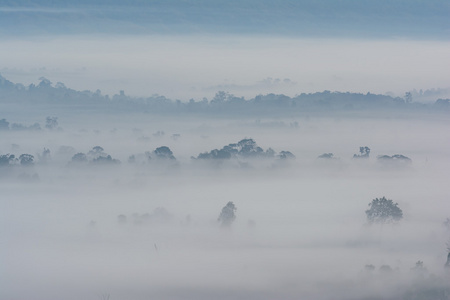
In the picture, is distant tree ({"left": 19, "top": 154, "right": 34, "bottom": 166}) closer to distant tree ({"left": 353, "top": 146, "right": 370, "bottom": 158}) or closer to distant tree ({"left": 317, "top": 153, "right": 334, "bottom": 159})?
distant tree ({"left": 317, "top": 153, "right": 334, "bottom": 159})

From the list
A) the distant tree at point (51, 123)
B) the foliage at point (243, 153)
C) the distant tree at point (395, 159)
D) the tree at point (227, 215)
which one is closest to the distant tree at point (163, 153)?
the foliage at point (243, 153)

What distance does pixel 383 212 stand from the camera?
4328 centimetres

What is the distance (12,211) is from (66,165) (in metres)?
18.6

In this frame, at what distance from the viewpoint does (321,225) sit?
147ft

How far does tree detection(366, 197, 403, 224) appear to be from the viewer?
39.7 metres

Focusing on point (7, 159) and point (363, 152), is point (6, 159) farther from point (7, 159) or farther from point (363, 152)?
point (363, 152)

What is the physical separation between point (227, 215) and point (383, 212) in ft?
27.4

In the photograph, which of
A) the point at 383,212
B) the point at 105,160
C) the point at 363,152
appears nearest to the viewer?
the point at 383,212

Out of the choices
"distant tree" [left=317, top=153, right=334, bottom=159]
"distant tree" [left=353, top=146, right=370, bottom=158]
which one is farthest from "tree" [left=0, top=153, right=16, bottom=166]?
"distant tree" [left=353, top=146, right=370, bottom=158]

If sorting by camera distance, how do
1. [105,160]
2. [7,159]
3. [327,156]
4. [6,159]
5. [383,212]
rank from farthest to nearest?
[327,156] → [105,160] → [7,159] → [6,159] → [383,212]

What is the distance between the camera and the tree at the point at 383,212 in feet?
130

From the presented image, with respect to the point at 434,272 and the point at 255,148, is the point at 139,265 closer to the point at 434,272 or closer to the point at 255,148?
the point at 434,272

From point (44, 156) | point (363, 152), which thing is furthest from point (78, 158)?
point (363, 152)

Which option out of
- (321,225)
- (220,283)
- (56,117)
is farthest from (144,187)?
(56,117)
